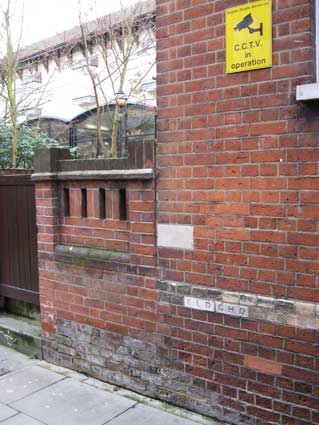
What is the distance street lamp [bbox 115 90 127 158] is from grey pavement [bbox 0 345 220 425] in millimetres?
5696

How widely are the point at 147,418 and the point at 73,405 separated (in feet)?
2.02

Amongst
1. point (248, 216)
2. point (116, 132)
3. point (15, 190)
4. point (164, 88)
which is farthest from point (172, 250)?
point (116, 132)

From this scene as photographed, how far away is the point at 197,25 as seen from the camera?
309 centimetres

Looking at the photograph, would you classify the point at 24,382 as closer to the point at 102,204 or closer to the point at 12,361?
the point at 12,361

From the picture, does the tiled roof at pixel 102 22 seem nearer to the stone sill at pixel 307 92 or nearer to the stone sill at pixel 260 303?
the stone sill at pixel 260 303

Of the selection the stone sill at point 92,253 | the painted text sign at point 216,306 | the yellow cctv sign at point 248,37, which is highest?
the yellow cctv sign at point 248,37

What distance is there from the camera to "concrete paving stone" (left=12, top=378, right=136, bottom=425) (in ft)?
10.7

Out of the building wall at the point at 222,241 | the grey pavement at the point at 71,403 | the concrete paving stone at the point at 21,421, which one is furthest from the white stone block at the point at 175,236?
the concrete paving stone at the point at 21,421

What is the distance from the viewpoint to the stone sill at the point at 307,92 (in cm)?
253

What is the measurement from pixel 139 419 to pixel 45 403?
0.80m

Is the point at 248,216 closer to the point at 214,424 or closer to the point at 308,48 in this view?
the point at 308,48

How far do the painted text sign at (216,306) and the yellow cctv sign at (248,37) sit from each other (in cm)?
156

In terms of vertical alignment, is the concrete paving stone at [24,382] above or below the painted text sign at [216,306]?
below

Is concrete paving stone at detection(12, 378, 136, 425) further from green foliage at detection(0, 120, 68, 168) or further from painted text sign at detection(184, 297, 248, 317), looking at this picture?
green foliage at detection(0, 120, 68, 168)
